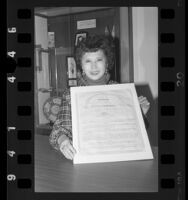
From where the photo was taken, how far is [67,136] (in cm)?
84

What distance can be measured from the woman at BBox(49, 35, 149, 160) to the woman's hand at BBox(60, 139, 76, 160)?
5 cm

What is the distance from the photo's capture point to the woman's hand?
779mm

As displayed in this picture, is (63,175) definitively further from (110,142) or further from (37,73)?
(37,73)

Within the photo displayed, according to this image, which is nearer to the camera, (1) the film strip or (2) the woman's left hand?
(1) the film strip

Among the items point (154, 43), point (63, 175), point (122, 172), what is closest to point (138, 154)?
point (122, 172)

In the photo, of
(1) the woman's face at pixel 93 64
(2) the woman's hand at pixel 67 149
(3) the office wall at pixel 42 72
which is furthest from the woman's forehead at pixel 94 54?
(2) the woman's hand at pixel 67 149

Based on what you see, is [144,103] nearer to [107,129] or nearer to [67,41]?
[107,129]

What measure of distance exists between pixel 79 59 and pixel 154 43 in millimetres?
212

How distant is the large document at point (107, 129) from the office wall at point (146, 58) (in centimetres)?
11

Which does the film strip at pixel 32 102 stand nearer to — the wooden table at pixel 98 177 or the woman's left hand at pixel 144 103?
the wooden table at pixel 98 177

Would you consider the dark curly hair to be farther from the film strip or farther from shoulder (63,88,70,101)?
the film strip

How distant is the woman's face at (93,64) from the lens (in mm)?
929

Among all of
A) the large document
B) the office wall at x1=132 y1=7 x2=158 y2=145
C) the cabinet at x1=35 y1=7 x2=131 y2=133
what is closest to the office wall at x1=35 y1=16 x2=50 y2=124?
the cabinet at x1=35 y1=7 x2=131 y2=133

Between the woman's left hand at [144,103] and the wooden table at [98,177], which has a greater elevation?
the woman's left hand at [144,103]
